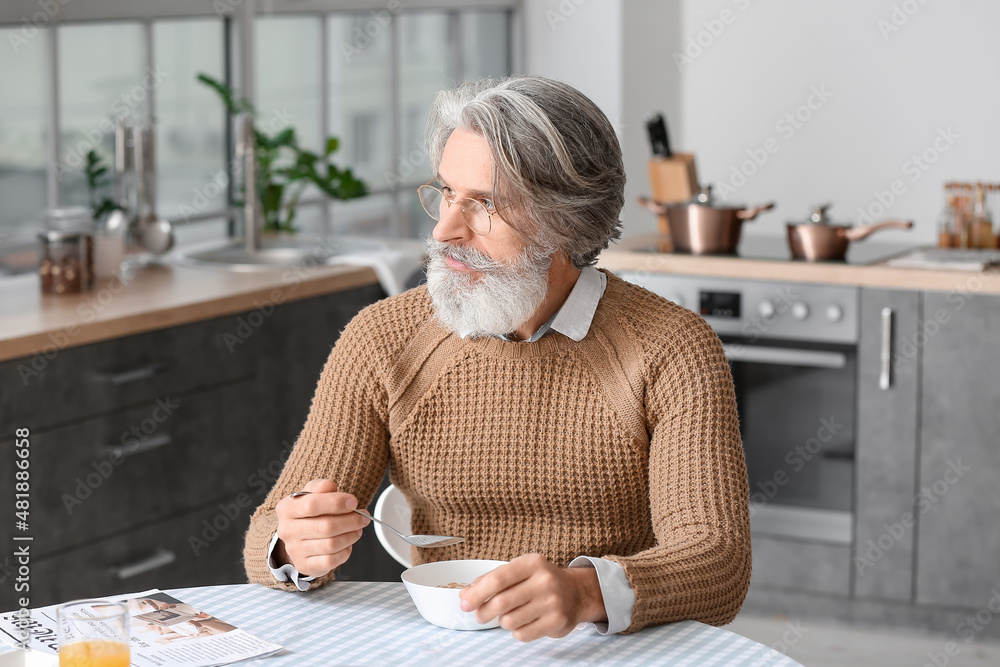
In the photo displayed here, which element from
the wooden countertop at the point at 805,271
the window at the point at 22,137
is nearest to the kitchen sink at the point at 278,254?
the window at the point at 22,137

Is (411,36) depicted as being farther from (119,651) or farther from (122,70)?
(119,651)

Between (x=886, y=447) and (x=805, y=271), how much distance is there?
1.56ft

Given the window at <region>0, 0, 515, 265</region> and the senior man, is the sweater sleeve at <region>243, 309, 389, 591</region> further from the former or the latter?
the window at <region>0, 0, 515, 265</region>

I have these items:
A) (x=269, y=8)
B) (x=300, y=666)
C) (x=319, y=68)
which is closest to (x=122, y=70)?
(x=269, y=8)

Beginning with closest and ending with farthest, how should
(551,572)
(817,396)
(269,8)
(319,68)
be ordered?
(551,572) < (817,396) < (269,8) < (319,68)

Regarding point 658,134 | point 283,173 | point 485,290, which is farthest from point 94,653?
point 658,134

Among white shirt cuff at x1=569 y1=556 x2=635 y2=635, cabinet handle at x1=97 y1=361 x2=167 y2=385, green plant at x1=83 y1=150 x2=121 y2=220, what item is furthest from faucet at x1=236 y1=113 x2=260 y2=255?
white shirt cuff at x1=569 y1=556 x2=635 y2=635

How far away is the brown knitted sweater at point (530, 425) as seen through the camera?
4.83ft

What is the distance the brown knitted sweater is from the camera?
57.9 inches

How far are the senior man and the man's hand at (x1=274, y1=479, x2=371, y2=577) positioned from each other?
0.03 m

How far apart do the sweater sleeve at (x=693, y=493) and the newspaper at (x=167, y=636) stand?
1.32ft

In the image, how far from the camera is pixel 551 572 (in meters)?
1.15

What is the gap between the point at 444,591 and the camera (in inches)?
47.2

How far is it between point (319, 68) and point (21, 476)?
2009mm
